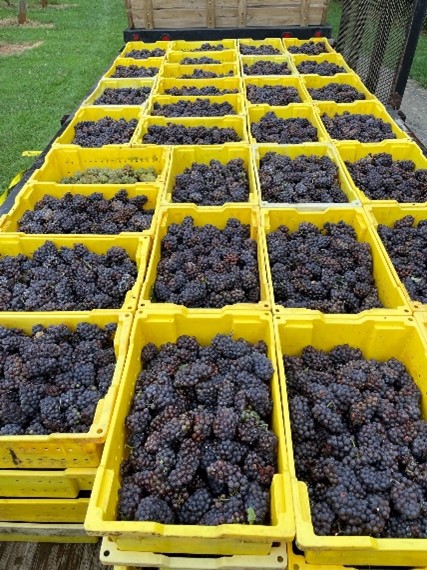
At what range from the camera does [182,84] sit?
5590 mm

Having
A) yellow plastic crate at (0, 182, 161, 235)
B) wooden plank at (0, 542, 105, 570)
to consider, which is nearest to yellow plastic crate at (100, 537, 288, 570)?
wooden plank at (0, 542, 105, 570)

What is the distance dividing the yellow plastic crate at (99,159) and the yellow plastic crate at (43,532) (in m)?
2.69

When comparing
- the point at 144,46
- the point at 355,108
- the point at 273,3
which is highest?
the point at 273,3

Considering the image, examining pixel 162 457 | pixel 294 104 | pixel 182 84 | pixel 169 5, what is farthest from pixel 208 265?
pixel 169 5

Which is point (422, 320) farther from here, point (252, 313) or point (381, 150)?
point (381, 150)

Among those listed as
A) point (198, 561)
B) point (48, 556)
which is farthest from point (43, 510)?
point (198, 561)

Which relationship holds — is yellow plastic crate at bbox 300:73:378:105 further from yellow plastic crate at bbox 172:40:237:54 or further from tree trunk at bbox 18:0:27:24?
tree trunk at bbox 18:0:27:24

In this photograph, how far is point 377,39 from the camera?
581 cm

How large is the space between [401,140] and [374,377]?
266 centimetres

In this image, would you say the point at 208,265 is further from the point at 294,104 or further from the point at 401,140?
the point at 294,104

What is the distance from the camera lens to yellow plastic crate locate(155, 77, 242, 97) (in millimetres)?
5465

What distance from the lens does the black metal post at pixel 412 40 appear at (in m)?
→ 4.46

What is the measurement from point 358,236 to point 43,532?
8.45ft

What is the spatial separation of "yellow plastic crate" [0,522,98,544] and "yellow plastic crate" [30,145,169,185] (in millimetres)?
2692
